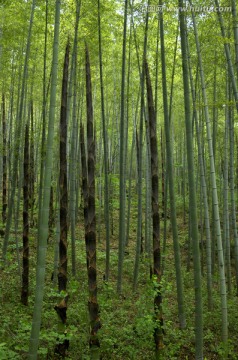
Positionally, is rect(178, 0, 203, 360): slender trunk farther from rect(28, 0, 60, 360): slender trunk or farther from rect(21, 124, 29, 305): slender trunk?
rect(21, 124, 29, 305): slender trunk

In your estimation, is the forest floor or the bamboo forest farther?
the forest floor

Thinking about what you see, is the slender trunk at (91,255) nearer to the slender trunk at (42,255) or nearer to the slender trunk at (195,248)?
the slender trunk at (42,255)

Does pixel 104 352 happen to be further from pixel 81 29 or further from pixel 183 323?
pixel 81 29

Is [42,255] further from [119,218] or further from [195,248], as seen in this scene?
[119,218]

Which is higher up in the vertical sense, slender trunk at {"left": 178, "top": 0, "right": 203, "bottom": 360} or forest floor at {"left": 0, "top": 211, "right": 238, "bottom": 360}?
slender trunk at {"left": 178, "top": 0, "right": 203, "bottom": 360}

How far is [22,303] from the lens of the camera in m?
5.13

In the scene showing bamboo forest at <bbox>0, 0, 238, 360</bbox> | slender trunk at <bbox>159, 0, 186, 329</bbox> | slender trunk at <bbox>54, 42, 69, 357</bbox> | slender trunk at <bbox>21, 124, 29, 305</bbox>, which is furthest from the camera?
slender trunk at <bbox>21, 124, 29, 305</bbox>

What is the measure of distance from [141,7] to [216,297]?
5973mm

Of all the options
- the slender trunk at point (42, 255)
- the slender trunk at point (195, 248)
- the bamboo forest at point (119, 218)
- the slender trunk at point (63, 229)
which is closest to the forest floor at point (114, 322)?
the bamboo forest at point (119, 218)

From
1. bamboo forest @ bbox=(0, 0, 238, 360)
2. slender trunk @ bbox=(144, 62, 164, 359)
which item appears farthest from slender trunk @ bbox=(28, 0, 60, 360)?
slender trunk @ bbox=(144, 62, 164, 359)

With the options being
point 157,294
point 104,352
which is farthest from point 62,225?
point 104,352

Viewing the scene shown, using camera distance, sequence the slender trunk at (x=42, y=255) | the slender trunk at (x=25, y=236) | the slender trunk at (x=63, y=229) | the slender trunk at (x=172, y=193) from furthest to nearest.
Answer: the slender trunk at (x=25, y=236) → the slender trunk at (x=172, y=193) → the slender trunk at (x=63, y=229) → the slender trunk at (x=42, y=255)

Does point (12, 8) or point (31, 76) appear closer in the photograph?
point (12, 8)

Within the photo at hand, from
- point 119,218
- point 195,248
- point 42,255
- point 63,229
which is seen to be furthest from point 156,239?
point 119,218
